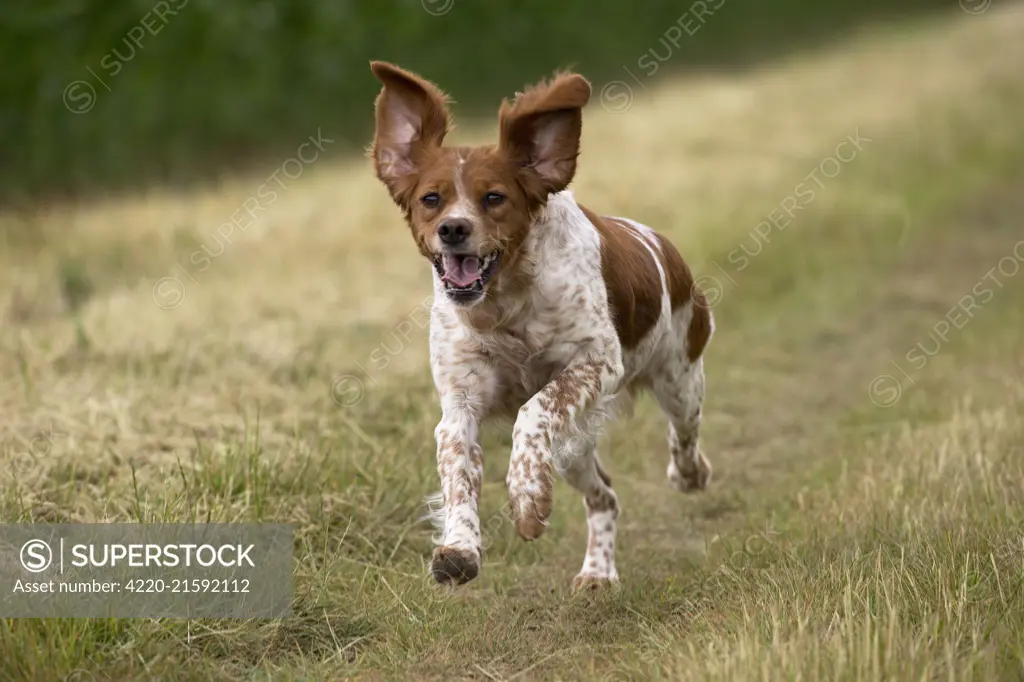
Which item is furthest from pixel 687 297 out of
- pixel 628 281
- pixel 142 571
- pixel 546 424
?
pixel 142 571

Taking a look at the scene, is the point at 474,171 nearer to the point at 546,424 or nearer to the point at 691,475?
the point at 546,424

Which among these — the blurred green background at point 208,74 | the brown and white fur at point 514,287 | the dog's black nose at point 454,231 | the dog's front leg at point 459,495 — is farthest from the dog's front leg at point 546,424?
the blurred green background at point 208,74

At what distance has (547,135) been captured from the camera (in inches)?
168

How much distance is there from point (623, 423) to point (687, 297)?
186 centimetres

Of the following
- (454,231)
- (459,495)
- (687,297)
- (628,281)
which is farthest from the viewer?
(687,297)

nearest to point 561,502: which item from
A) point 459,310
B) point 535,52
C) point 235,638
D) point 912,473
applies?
point 912,473

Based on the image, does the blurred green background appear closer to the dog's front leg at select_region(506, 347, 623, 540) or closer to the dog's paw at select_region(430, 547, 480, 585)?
the dog's front leg at select_region(506, 347, 623, 540)

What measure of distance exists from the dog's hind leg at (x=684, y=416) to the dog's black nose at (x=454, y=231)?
1552mm

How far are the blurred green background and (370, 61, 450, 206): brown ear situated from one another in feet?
31.2

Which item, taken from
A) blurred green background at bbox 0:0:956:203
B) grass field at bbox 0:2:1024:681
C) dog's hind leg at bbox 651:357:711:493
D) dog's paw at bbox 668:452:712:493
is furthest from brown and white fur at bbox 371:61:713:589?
blurred green background at bbox 0:0:956:203

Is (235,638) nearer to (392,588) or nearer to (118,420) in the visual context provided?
(392,588)

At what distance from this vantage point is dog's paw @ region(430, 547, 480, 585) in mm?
3764

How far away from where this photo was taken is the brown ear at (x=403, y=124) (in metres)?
4.36

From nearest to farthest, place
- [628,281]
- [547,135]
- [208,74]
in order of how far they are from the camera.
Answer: [547,135]
[628,281]
[208,74]
